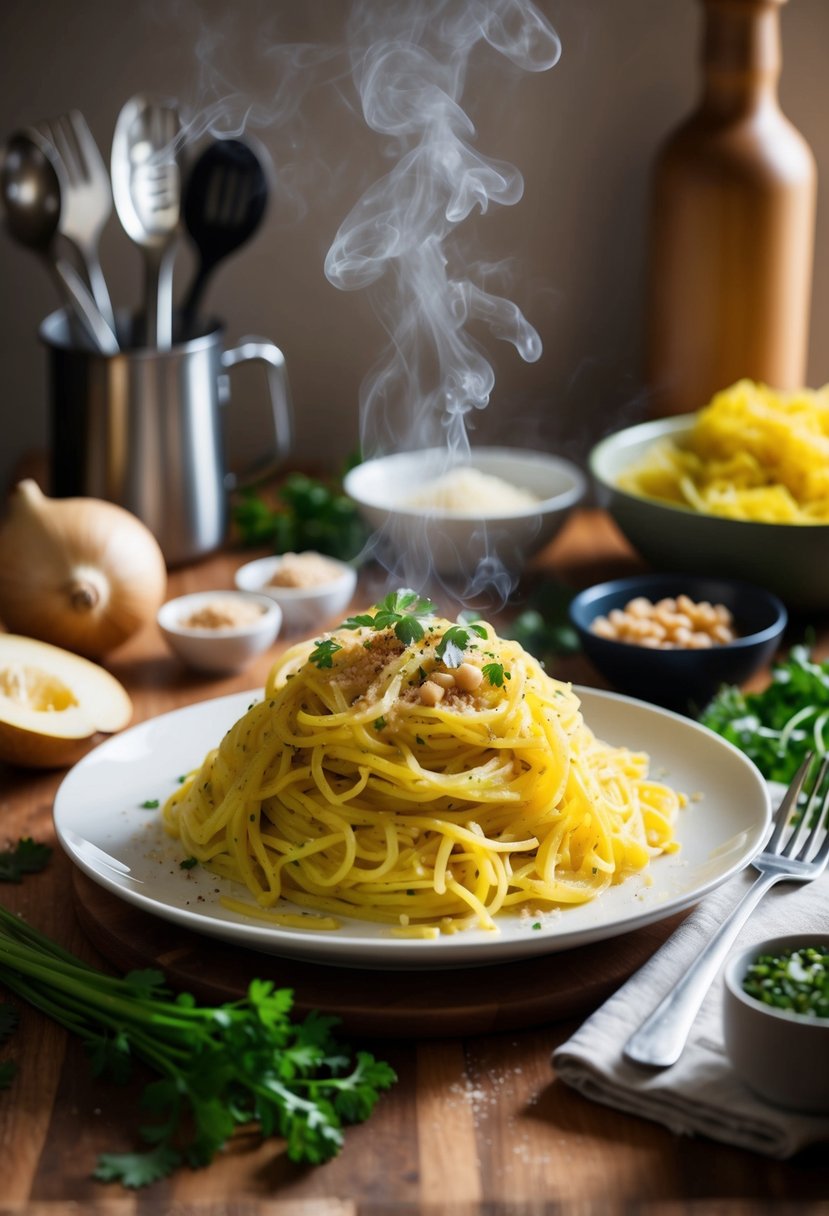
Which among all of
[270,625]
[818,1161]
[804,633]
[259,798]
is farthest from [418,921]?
[804,633]

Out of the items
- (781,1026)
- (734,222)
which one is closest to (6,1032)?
(781,1026)

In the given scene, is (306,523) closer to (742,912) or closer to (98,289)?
(98,289)

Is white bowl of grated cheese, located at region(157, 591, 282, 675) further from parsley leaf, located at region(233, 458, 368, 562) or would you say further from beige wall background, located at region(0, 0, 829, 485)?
beige wall background, located at region(0, 0, 829, 485)

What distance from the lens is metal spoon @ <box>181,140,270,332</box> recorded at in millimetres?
3162

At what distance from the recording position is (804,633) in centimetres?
297

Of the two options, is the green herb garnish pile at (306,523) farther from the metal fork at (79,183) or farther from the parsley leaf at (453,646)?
the parsley leaf at (453,646)

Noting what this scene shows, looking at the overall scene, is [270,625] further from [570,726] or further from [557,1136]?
[557,1136]

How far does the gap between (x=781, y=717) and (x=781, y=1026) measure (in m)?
1.11

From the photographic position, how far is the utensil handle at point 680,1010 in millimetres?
1477

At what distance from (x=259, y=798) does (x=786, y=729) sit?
3.10 feet

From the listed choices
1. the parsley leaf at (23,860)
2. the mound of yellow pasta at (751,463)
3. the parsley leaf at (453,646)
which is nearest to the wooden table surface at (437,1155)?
the parsley leaf at (23,860)

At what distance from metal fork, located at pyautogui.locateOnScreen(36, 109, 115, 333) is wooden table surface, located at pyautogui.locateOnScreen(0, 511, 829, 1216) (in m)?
2.01

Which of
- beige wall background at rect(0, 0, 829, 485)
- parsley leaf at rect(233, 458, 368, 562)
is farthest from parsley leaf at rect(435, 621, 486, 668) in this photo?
beige wall background at rect(0, 0, 829, 485)

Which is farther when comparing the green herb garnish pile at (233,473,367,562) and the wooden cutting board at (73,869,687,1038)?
the green herb garnish pile at (233,473,367,562)
